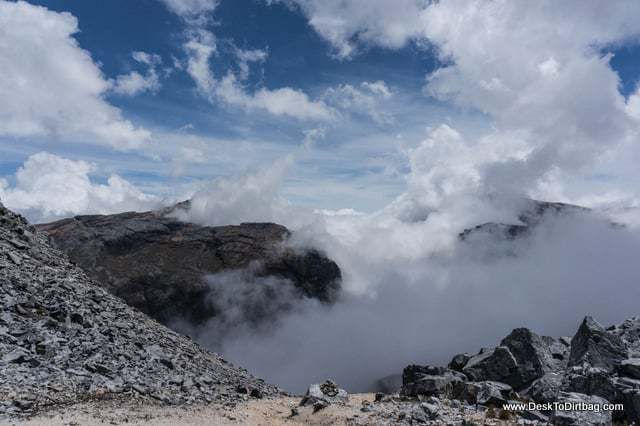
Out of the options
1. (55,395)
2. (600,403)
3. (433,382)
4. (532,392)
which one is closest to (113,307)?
(55,395)

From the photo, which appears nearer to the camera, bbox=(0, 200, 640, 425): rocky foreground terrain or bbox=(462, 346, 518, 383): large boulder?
bbox=(0, 200, 640, 425): rocky foreground terrain

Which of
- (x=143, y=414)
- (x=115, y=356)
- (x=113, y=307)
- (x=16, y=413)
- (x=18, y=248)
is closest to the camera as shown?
(x=16, y=413)

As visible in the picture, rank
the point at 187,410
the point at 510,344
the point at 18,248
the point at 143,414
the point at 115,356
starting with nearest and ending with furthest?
the point at 143,414 → the point at 187,410 → the point at 115,356 → the point at 510,344 → the point at 18,248

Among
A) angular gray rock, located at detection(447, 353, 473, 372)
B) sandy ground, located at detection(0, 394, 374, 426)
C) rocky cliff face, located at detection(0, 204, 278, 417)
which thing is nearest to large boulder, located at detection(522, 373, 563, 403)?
sandy ground, located at detection(0, 394, 374, 426)

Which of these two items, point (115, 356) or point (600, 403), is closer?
point (600, 403)

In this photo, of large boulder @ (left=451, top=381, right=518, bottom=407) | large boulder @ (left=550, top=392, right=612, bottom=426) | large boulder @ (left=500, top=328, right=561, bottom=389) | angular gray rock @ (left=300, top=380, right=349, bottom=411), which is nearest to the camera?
large boulder @ (left=550, top=392, right=612, bottom=426)

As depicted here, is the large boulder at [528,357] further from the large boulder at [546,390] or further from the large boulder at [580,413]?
the large boulder at [580,413]

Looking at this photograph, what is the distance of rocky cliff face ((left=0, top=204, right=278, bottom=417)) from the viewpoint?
86.3 ft

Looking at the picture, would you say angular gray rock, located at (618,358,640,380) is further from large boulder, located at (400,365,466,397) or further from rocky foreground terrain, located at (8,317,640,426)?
large boulder, located at (400,365,466,397)

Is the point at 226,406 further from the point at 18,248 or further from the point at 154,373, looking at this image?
the point at 18,248

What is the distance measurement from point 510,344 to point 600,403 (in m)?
18.7

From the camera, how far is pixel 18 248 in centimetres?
4694

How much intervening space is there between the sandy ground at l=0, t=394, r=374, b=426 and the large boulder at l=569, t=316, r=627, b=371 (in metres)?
17.9

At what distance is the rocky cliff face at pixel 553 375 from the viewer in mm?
23156
